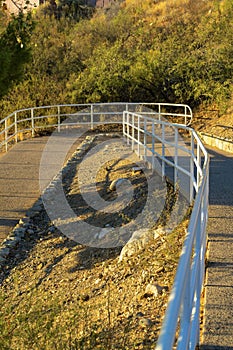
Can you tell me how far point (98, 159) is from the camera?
63.5 feet

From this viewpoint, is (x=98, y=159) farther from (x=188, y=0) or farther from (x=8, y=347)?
(x=188, y=0)

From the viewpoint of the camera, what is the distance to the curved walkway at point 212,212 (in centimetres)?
566

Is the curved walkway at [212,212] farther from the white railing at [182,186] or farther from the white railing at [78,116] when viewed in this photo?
the white railing at [78,116]

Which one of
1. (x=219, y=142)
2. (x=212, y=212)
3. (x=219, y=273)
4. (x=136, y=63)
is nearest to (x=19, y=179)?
(x=219, y=142)

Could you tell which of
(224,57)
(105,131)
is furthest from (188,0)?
(105,131)

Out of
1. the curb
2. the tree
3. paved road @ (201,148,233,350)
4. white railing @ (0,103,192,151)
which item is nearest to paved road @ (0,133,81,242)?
the tree

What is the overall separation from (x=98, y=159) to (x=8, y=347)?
13868 millimetres

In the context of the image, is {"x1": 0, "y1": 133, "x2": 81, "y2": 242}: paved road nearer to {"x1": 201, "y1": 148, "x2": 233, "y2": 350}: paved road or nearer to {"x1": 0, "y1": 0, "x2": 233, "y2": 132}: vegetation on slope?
{"x1": 201, "y1": 148, "x2": 233, "y2": 350}: paved road

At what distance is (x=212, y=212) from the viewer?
1012 centimetres

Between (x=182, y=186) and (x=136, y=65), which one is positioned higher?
(x=136, y=65)

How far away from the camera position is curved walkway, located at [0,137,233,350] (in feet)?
18.6

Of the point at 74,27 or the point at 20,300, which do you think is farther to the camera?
the point at 74,27

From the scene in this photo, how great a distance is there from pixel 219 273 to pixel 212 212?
124 inches

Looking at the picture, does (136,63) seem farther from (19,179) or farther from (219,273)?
(219,273)
